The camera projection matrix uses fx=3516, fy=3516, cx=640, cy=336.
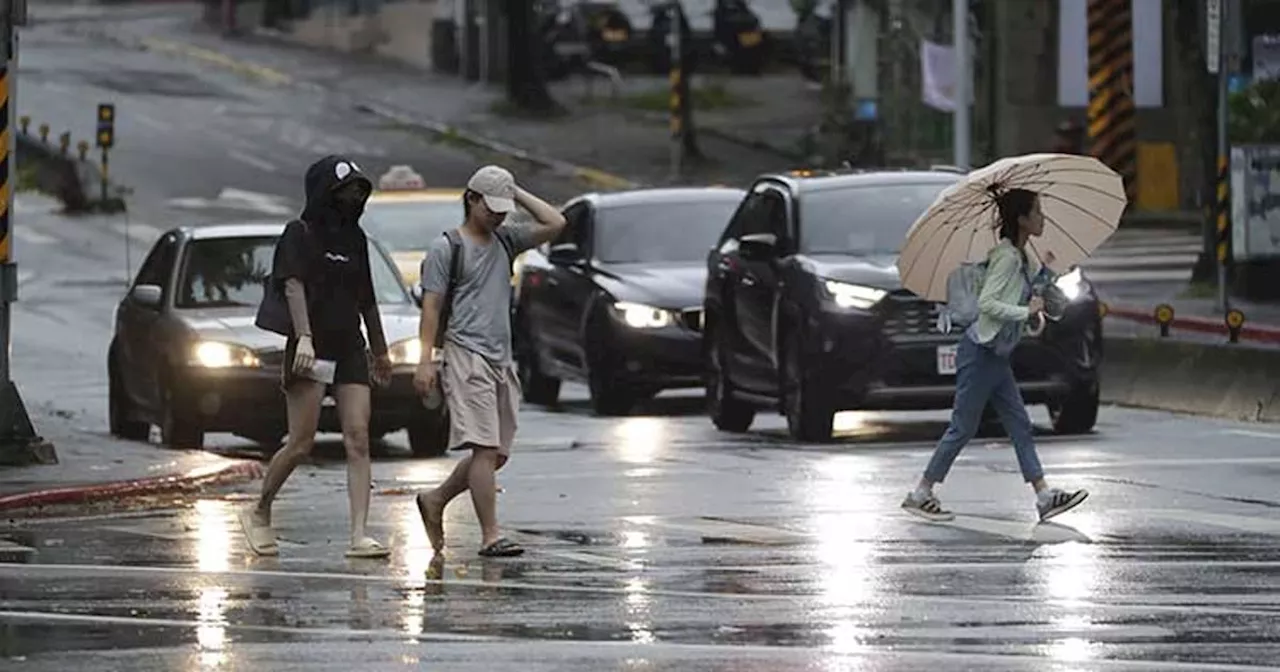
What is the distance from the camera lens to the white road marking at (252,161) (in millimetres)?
56812

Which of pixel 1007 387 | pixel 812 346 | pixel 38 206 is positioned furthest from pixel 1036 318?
pixel 38 206

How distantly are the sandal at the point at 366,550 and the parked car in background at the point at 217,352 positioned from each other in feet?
19.0

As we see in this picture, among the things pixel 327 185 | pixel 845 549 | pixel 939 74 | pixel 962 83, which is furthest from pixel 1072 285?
pixel 939 74

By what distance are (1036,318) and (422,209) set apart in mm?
14779

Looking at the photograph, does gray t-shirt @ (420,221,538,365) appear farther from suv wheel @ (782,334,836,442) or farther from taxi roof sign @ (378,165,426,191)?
taxi roof sign @ (378,165,426,191)

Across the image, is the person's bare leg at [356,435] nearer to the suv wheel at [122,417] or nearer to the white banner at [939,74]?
the suv wheel at [122,417]

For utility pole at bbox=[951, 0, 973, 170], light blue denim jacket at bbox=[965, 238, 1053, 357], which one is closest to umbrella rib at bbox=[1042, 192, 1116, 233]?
light blue denim jacket at bbox=[965, 238, 1053, 357]

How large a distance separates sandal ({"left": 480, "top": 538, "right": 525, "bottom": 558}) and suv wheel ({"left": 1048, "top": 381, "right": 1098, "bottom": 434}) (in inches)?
282

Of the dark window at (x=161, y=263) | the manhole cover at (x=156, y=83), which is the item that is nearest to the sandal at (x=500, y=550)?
the dark window at (x=161, y=263)

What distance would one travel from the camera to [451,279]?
14.8m

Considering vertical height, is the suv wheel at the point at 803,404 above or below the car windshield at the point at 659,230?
below

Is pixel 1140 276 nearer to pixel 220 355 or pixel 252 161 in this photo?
pixel 220 355

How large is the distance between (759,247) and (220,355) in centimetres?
341

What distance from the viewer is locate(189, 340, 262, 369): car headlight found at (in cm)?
2162
